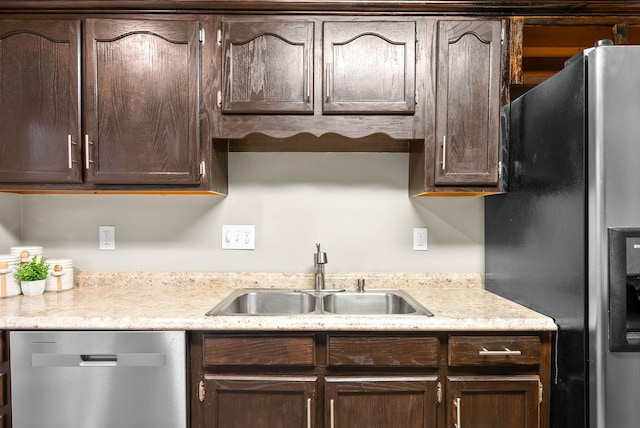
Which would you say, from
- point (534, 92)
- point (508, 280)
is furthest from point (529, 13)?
point (508, 280)

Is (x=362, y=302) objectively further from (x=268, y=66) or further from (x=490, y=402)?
(x=268, y=66)

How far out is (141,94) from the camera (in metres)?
1.63

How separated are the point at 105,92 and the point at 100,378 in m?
1.08

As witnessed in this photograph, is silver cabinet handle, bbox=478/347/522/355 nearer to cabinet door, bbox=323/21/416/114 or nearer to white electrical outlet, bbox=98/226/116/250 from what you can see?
cabinet door, bbox=323/21/416/114

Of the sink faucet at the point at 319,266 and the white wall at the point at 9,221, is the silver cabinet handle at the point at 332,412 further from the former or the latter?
the white wall at the point at 9,221

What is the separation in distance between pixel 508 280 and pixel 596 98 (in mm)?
807

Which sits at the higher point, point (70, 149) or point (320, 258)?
point (70, 149)

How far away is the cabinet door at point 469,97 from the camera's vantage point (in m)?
1.63

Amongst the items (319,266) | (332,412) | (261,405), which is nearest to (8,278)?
(261,405)

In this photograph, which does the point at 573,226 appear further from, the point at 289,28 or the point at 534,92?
the point at 289,28

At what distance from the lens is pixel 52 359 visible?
54.1 inches

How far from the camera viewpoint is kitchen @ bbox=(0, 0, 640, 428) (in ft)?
6.53

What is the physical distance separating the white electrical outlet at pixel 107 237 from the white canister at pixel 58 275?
0.55ft

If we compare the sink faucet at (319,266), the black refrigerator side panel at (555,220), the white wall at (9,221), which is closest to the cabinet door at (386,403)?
the black refrigerator side panel at (555,220)
